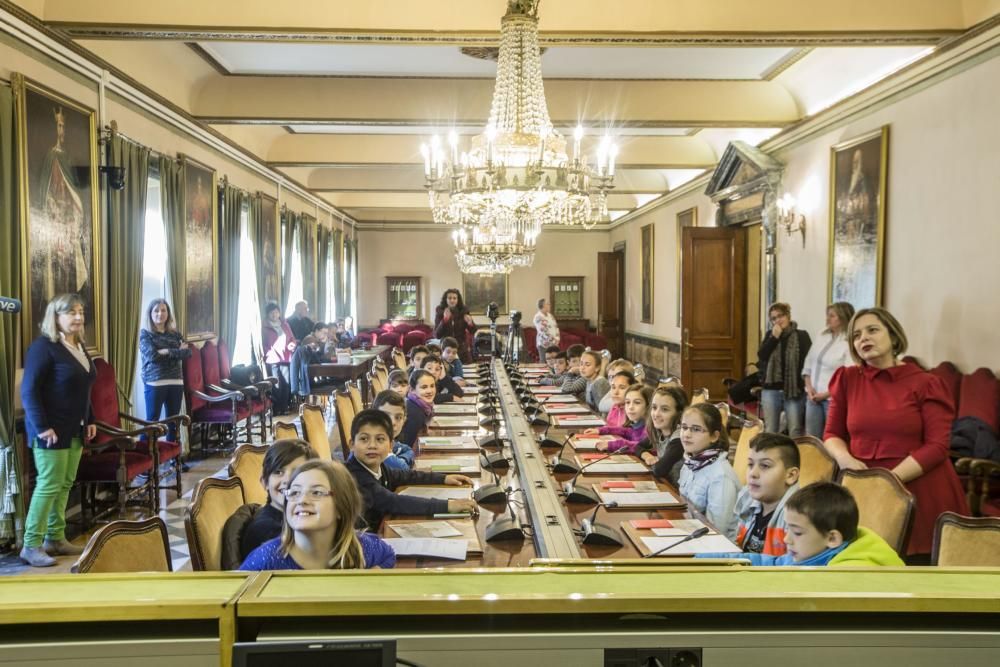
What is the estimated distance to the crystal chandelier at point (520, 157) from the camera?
4.45 m

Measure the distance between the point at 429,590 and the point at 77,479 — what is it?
15.9 feet

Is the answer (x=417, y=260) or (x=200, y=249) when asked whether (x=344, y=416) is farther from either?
(x=417, y=260)

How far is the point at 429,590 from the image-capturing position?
3.76 ft

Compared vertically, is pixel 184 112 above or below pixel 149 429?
above

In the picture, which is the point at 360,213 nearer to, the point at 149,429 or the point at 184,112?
the point at 184,112

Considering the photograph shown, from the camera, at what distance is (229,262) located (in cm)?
919

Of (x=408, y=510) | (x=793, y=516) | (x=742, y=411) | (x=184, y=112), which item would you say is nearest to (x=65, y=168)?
(x=184, y=112)

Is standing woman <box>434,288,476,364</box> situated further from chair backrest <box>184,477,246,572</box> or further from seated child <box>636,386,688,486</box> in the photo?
chair backrest <box>184,477,246,572</box>

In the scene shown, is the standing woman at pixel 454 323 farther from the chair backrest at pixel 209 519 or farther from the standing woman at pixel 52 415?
the chair backrest at pixel 209 519

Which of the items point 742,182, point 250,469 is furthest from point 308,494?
point 742,182

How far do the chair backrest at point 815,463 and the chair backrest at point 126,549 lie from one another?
106 inches

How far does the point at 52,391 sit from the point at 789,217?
23.6ft

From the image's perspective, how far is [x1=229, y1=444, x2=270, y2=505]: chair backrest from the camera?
3.54 m

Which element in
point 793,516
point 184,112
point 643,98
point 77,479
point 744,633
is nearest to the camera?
point 744,633
